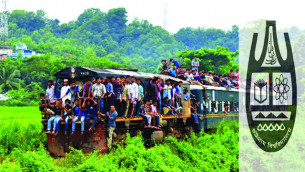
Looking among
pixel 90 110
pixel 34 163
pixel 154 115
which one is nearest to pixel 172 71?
pixel 154 115

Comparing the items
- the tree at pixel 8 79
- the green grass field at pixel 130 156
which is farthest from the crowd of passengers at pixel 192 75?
the tree at pixel 8 79

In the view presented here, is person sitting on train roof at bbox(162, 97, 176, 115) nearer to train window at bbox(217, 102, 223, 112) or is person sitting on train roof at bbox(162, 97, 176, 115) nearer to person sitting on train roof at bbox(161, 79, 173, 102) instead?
person sitting on train roof at bbox(161, 79, 173, 102)

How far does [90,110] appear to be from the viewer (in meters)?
14.0

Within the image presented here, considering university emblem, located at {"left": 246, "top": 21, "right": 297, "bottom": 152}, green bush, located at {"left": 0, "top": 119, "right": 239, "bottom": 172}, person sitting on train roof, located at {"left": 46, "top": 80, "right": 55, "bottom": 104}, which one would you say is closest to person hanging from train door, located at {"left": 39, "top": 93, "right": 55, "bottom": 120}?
person sitting on train roof, located at {"left": 46, "top": 80, "right": 55, "bottom": 104}

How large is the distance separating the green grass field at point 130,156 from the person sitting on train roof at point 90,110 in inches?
46.4

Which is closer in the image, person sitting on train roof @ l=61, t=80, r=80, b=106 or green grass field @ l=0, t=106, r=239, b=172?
green grass field @ l=0, t=106, r=239, b=172

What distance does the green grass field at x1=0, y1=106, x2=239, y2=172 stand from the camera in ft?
37.5

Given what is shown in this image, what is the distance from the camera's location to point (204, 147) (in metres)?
15.6

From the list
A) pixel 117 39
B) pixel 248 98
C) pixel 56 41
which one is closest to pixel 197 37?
pixel 117 39

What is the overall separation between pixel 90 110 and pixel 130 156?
259cm

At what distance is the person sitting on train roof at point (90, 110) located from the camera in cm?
1380

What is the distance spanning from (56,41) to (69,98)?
5371 inches

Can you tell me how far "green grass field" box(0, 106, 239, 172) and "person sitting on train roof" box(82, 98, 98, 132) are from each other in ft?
3.87


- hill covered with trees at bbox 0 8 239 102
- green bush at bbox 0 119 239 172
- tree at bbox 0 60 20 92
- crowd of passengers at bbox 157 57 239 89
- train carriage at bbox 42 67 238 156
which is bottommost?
green bush at bbox 0 119 239 172
